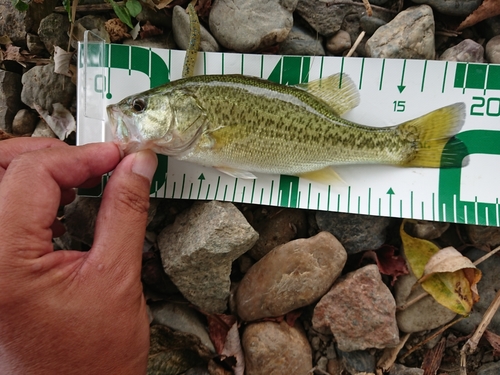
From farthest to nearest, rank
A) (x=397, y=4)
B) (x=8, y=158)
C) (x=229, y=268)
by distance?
Answer: (x=397, y=4), (x=229, y=268), (x=8, y=158)

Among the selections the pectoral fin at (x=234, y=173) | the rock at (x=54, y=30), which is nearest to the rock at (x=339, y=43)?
the pectoral fin at (x=234, y=173)

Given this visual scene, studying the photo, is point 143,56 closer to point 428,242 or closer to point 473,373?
point 428,242

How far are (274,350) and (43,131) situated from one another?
245 centimetres

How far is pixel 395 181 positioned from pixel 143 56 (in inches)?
82.7

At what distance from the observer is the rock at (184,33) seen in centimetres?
291

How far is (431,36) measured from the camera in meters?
2.90

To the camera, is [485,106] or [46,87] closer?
[485,106]

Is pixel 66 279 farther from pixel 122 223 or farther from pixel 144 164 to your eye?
pixel 144 164

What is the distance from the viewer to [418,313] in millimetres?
2906

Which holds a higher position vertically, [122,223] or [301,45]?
[301,45]

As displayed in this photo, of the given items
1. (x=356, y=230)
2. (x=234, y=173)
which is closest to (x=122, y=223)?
(x=234, y=173)

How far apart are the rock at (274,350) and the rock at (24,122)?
235 cm

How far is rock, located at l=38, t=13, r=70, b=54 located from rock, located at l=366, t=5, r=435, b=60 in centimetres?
235

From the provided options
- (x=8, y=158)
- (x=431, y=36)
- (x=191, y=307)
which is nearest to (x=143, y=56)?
(x=8, y=158)
